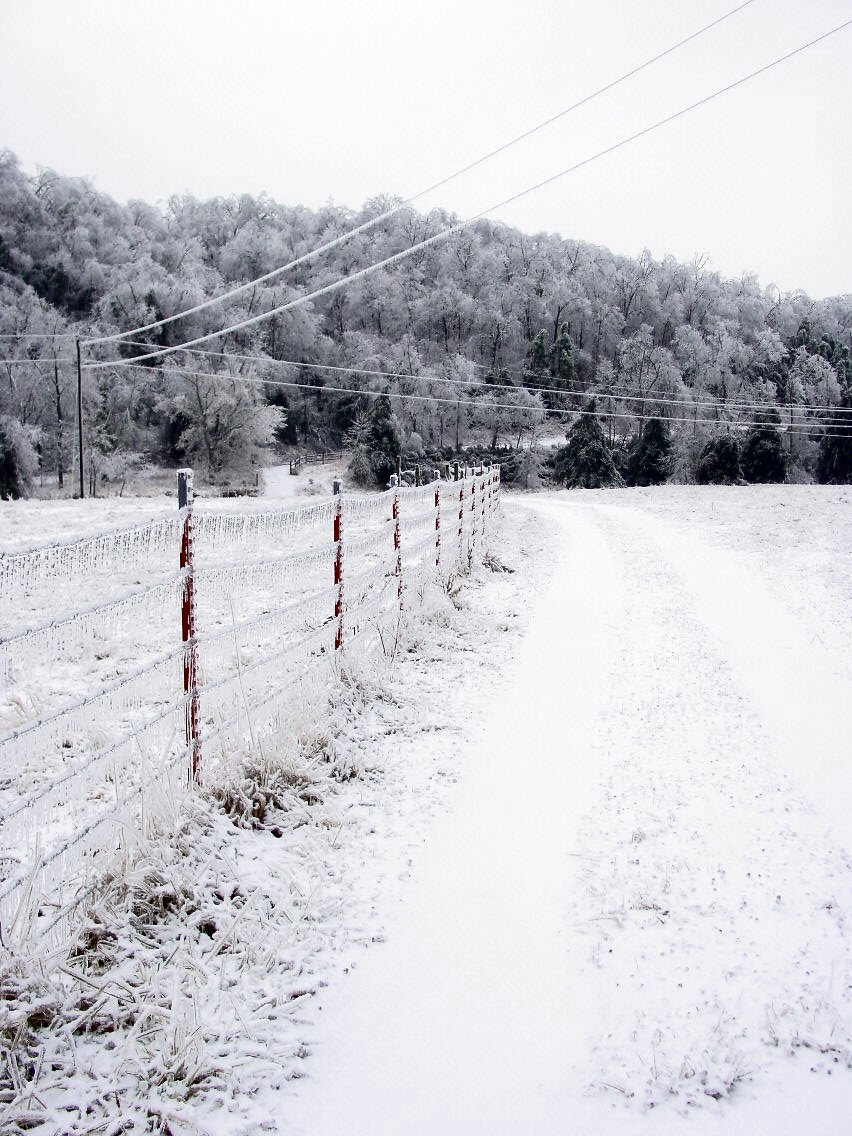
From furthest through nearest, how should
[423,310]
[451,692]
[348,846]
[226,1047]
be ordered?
1. [423,310]
2. [451,692]
3. [348,846]
4. [226,1047]

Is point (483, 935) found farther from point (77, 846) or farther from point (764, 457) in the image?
point (764, 457)

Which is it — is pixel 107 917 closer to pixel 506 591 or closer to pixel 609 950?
pixel 609 950

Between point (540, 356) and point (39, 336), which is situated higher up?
point (540, 356)

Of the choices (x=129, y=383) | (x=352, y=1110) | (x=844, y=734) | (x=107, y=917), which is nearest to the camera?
(x=352, y=1110)

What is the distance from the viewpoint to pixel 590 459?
53375mm

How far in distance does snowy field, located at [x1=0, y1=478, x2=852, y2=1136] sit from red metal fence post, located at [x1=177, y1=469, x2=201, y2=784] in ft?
0.81

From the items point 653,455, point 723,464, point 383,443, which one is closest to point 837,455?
point 653,455

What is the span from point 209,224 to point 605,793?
112 m

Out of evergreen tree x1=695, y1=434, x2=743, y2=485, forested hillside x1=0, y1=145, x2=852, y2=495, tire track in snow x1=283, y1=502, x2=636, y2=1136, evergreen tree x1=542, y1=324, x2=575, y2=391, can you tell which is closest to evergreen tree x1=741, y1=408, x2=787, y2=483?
forested hillside x1=0, y1=145, x2=852, y2=495

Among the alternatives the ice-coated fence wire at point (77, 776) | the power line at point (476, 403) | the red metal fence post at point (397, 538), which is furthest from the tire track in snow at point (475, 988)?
the power line at point (476, 403)

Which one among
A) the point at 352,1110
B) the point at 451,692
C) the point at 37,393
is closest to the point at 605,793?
the point at 451,692

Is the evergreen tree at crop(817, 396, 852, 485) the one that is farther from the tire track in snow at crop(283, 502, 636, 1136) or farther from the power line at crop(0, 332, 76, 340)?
the tire track in snow at crop(283, 502, 636, 1136)

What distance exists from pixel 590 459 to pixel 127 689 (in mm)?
52735

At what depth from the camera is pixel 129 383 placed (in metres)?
60.4
